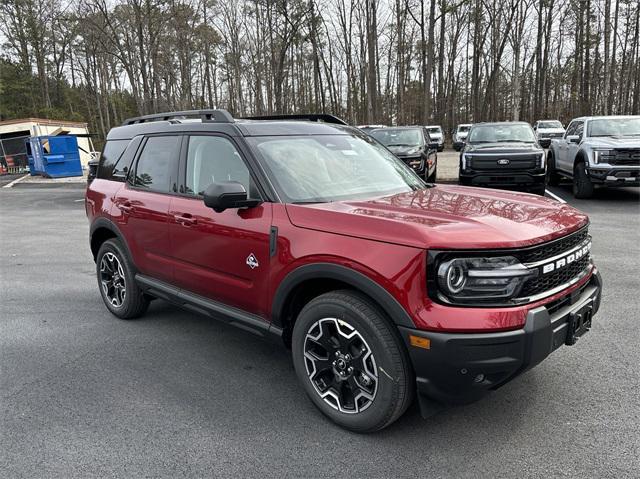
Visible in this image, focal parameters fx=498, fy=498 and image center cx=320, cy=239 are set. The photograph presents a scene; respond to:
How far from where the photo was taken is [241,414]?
10.3 feet

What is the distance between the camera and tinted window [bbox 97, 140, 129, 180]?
489cm

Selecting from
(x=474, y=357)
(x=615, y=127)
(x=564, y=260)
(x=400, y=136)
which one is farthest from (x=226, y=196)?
(x=400, y=136)

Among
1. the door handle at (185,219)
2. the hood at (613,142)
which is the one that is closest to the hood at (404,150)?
the hood at (613,142)

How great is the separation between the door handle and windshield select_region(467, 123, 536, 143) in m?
10.9

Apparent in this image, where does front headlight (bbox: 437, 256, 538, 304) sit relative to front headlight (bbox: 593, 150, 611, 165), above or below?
below

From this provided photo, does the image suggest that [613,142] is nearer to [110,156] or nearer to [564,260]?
[564,260]

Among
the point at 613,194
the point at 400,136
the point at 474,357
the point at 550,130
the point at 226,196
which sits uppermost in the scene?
the point at 550,130

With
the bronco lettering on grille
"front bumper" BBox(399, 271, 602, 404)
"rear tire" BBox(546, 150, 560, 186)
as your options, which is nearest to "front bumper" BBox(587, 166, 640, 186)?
"rear tire" BBox(546, 150, 560, 186)

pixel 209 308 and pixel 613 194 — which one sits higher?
pixel 209 308

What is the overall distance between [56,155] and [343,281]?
2415cm

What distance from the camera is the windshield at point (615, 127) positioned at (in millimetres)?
11305

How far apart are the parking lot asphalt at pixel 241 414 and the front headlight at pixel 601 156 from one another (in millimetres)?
6914

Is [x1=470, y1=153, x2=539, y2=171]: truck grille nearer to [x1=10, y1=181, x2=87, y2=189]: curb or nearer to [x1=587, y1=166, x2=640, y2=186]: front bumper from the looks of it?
[x1=587, y1=166, x2=640, y2=186]: front bumper

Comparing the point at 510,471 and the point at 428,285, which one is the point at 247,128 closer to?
the point at 428,285
